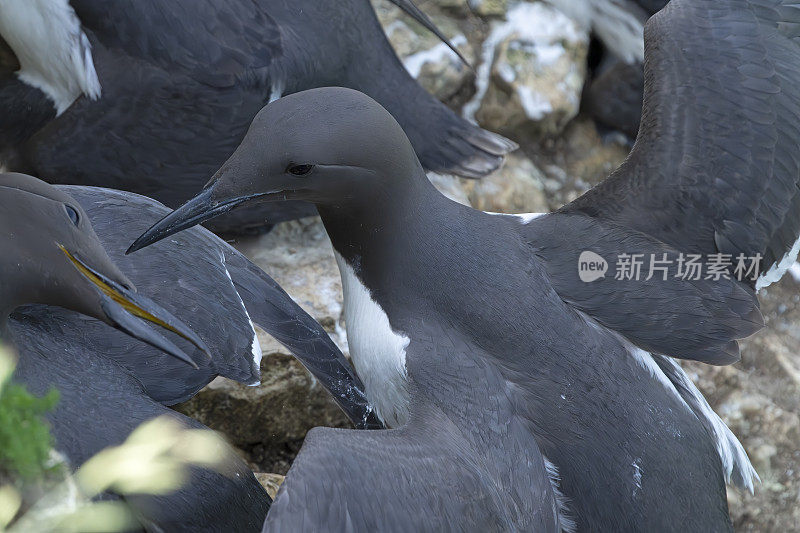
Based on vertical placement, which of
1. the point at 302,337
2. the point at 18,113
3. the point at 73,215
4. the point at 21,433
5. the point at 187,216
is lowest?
the point at 302,337

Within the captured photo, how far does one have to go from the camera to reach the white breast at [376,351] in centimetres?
304

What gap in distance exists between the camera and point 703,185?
→ 331 cm

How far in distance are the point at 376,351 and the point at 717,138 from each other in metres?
1.18

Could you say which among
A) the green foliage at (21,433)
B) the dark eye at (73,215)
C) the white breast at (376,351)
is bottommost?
the white breast at (376,351)

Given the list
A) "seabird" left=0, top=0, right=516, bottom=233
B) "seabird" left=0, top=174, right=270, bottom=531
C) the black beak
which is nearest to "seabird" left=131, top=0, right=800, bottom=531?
the black beak

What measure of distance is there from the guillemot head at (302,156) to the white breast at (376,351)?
0.36m

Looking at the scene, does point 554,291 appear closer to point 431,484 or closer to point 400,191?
point 400,191

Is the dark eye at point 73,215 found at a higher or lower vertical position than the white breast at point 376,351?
higher

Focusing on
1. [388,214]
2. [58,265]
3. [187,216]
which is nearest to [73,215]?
[58,265]

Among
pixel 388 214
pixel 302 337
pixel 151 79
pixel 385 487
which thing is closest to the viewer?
pixel 385 487

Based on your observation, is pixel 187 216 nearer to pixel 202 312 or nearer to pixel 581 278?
pixel 202 312

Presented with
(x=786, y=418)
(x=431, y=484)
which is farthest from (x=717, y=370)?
(x=431, y=484)

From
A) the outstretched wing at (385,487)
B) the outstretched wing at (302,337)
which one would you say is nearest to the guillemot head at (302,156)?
the outstretched wing at (302,337)

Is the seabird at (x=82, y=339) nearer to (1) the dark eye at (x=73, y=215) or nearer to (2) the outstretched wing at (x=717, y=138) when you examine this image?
(1) the dark eye at (x=73, y=215)
